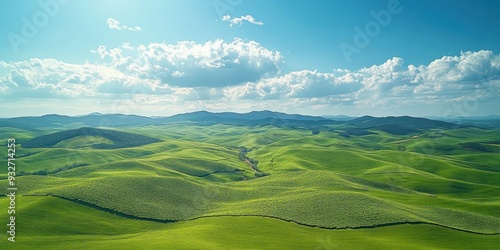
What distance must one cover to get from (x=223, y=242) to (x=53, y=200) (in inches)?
2102

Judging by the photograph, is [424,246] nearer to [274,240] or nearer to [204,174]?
[274,240]

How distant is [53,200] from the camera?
94875 mm

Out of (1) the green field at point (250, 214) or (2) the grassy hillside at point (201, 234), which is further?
(1) the green field at point (250, 214)

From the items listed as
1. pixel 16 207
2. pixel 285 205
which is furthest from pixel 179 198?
pixel 16 207

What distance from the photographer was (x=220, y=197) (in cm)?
12681

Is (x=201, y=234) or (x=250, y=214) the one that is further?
(x=250, y=214)

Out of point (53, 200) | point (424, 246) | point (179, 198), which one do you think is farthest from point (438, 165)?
point (53, 200)

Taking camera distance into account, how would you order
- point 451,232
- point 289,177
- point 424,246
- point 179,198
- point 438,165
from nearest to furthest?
1. point 424,246
2. point 451,232
3. point 179,198
4. point 289,177
5. point 438,165

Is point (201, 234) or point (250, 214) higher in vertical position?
point (250, 214)

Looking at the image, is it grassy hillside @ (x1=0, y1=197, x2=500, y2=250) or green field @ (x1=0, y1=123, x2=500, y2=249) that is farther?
green field @ (x1=0, y1=123, x2=500, y2=249)

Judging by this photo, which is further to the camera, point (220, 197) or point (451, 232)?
point (220, 197)

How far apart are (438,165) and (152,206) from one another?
161 metres

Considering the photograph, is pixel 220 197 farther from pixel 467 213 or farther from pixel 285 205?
pixel 467 213

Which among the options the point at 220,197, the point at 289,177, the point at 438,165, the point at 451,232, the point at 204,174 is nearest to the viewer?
the point at 451,232
